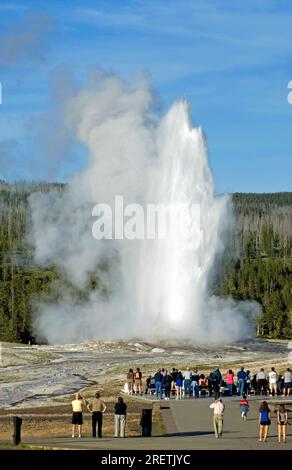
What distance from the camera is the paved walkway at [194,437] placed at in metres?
25.0

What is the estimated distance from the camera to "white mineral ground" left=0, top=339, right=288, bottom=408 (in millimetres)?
48406

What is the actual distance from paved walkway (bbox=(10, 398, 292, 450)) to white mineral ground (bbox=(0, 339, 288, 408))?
409 inches

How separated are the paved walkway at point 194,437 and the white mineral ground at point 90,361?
10.4 meters

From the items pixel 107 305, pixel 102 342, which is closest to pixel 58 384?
pixel 102 342

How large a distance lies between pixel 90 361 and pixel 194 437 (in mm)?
37915

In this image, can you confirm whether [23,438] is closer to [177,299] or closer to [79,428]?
[79,428]

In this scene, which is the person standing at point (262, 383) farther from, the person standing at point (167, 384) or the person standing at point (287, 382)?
the person standing at point (167, 384)

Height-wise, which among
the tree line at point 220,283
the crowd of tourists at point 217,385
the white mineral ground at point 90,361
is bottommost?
the white mineral ground at point 90,361

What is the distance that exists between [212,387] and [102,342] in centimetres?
3750

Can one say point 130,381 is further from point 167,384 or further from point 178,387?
point 178,387

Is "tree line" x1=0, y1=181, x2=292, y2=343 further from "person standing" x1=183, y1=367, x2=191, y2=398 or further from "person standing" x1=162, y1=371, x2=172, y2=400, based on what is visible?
"person standing" x1=183, y1=367, x2=191, y2=398


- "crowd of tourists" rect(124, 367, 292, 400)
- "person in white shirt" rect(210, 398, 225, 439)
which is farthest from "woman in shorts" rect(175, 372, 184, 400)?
"person in white shirt" rect(210, 398, 225, 439)

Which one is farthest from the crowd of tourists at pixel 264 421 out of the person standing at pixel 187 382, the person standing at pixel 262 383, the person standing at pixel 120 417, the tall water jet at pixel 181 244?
the tall water jet at pixel 181 244

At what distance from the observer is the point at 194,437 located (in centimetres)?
2777
